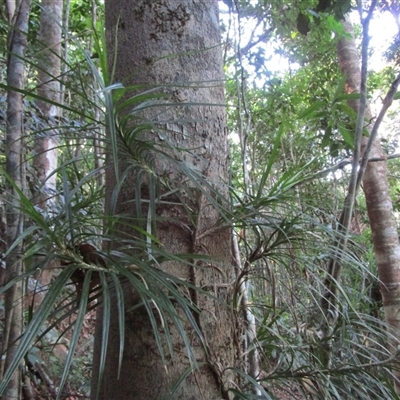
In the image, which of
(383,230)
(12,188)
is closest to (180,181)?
(12,188)

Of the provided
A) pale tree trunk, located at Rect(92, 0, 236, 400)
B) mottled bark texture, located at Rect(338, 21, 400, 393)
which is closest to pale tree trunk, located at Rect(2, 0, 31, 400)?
pale tree trunk, located at Rect(92, 0, 236, 400)

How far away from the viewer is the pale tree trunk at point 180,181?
0.58 m

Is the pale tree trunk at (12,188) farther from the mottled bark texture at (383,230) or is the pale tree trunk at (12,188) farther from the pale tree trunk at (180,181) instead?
the mottled bark texture at (383,230)

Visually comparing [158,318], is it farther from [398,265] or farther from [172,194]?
[398,265]

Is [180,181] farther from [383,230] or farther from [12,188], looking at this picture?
[383,230]

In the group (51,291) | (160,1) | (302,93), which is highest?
(302,93)

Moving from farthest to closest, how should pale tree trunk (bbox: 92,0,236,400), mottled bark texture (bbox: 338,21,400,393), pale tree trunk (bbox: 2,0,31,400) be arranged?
mottled bark texture (bbox: 338,21,400,393), pale tree trunk (bbox: 2,0,31,400), pale tree trunk (bbox: 92,0,236,400)

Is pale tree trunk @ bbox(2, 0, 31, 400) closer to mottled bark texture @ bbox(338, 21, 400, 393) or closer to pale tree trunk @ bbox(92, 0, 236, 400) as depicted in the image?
pale tree trunk @ bbox(92, 0, 236, 400)

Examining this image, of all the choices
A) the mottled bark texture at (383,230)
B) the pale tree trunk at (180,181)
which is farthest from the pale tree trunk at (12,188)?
the mottled bark texture at (383,230)

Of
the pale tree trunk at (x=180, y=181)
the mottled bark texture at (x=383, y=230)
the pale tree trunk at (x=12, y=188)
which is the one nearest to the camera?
the pale tree trunk at (x=180, y=181)

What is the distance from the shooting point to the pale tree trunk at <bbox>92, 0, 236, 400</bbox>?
22.7 inches

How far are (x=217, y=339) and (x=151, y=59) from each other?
506 mm

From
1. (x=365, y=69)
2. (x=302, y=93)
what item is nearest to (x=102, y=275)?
(x=365, y=69)

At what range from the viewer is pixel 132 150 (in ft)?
2.00
